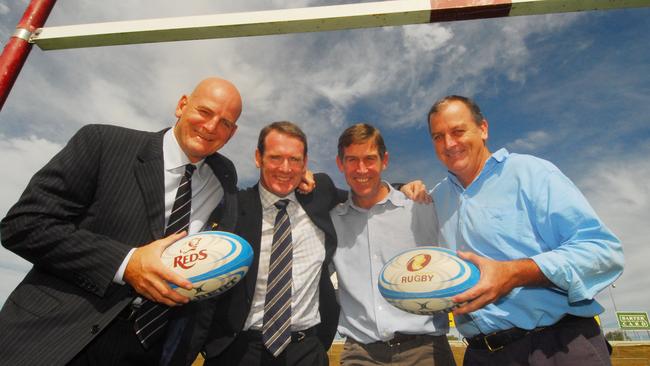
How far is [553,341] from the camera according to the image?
8.35 ft

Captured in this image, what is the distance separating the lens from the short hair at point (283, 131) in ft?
12.4

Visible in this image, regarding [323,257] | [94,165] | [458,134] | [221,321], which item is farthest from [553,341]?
[94,165]

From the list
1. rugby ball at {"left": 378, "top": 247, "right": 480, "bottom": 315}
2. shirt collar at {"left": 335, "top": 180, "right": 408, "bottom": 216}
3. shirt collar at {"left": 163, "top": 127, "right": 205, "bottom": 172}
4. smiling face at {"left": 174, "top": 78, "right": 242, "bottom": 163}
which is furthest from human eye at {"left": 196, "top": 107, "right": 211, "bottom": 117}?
rugby ball at {"left": 378, "top": 247, "right": 480, "bottom": 315}

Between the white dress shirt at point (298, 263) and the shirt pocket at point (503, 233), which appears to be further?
the white dress shirt at point (298, 263)

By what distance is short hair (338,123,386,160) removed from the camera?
3.71 m

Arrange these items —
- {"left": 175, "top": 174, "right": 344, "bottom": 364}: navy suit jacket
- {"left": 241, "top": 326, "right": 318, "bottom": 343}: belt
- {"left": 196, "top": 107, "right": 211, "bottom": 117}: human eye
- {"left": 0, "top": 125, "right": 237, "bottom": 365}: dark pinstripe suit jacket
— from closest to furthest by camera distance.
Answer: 1. {"left": 0, "top": 125, "right": 237, "bottom": 365}: dark pinstripe suit jacket
2. {"left": 175, "top": 174, "right": 344, "bottom": 364}: navy suit jacket
3. {"left": 241, "top": 326, "right": 318, "bottom": 343}: belt
4. {"left": 196, "top": 107, "right": 211, "bottom": 117}: human eye

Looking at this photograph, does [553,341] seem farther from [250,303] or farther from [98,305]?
[98,305]

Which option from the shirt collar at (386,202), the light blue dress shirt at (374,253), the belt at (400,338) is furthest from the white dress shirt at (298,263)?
→ the belt at (400,338)

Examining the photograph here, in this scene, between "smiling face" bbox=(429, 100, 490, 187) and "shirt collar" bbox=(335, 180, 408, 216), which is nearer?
"smiling face" bbox=(429, 100, 490, 187)

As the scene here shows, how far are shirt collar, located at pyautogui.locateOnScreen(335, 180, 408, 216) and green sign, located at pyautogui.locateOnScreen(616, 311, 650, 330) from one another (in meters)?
55.9

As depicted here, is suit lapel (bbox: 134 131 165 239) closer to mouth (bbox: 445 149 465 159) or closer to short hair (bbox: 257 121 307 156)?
short hair (bbox: 257 121 307 156)

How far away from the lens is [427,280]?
9.19 ft

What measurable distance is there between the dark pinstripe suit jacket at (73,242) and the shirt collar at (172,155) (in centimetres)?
39

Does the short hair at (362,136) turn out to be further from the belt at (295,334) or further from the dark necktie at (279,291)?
the belt at (295,334)
